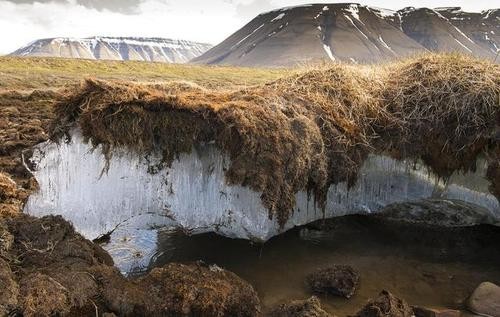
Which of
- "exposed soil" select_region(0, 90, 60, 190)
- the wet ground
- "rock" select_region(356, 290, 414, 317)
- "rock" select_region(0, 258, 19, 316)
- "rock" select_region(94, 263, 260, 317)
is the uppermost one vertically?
"exposed soil" select_region(0, 90, 60, 190)

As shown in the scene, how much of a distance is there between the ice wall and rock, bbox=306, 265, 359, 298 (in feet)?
4.76

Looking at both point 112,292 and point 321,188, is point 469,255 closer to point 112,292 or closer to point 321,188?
point 321,188

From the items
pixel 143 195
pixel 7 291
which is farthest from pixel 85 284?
pixel 143 195

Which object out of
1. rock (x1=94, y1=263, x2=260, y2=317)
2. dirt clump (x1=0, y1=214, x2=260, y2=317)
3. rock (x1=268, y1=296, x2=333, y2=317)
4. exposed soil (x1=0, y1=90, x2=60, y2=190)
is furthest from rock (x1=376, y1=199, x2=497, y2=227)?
exposed soil (x1=0, y1=90, x2=60, y2=190)

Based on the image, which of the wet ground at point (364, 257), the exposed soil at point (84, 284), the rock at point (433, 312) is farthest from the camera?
the wet ground at point (364, 257)

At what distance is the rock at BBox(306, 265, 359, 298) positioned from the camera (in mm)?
9680

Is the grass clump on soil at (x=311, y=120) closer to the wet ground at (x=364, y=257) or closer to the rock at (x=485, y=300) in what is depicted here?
the wet ground at (x=364, y=257)

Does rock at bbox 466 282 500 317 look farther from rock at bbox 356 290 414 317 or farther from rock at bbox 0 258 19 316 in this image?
rock at bbox 0 258 19 316

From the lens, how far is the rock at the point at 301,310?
809cm

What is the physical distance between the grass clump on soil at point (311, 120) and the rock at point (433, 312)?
10.3ft

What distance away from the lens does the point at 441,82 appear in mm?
12242

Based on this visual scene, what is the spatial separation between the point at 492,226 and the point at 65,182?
10626mm

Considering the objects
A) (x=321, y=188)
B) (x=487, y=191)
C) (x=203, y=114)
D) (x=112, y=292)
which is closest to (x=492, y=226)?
(x=487, y=191)

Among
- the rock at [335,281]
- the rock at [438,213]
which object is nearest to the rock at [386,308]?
the rock at [335,281]
